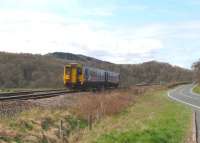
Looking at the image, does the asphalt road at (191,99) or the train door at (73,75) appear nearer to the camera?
the asphalt road at (191,99)

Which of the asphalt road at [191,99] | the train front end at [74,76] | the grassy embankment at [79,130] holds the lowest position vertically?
the asphalt road at [191,99]

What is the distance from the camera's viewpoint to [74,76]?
48.7 m

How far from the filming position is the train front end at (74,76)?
48.3 m

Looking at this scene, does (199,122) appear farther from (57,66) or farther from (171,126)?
(57,66)

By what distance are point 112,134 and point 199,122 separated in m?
7.29

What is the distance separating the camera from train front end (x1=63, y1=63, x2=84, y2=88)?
4831 centimetres

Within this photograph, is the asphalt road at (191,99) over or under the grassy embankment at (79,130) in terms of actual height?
under

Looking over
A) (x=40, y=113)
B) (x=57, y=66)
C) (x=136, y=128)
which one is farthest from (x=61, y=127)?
(x=57, y=66)

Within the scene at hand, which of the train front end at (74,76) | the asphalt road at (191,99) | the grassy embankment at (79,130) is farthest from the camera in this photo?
the train front end at (74,76)

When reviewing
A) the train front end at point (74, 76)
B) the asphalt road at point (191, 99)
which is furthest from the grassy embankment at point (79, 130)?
the train front end at point (74, 76)

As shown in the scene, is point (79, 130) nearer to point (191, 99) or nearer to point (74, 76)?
point (74, 76)

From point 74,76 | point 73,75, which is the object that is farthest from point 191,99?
point 73,75

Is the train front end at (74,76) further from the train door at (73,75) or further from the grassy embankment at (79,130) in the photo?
the grassy embankment at (79,130)

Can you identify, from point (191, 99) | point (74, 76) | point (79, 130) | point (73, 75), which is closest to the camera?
point (79, 130)
